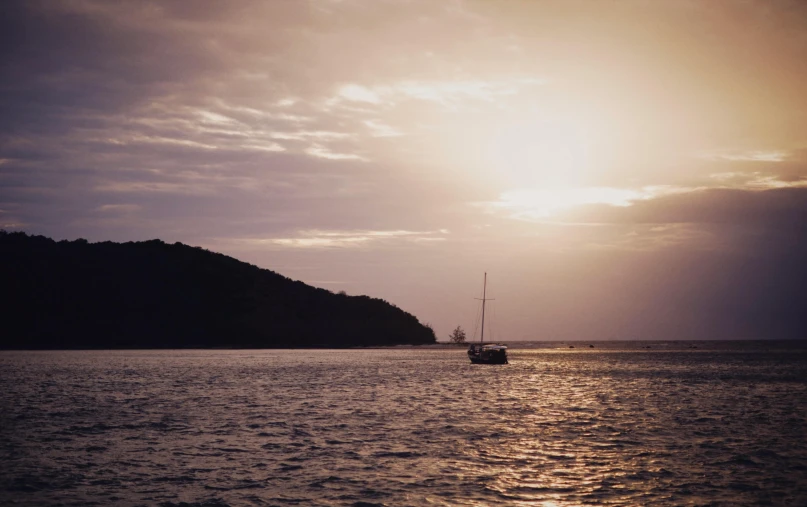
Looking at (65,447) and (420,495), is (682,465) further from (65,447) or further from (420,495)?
(65,447)

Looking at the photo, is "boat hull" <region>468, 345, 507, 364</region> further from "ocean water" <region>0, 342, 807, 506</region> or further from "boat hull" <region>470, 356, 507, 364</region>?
"ocean water" <region>0, 342, 807, 506</region>

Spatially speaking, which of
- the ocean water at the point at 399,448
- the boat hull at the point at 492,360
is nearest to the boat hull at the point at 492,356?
the boat hull at the point at 492,360

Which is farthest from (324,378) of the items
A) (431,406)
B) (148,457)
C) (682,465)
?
(682,465)

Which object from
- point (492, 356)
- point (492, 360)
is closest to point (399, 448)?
point (492, 360)

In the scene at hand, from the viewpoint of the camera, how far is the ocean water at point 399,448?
27.9 metres

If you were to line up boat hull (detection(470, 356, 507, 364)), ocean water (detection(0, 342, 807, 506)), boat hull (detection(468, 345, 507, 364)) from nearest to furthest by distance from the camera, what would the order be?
ocean water (detection(0, 342, 807, 506)), boat hull (detection(470, 356, 507, 364)), boat hull (detection(468, 345, 507, 364))

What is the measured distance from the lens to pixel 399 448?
125ft

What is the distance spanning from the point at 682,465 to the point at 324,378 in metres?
73.3

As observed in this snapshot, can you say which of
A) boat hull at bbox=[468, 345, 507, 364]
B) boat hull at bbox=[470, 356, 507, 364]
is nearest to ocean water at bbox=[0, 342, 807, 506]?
boat hull at bbox=[470, 356, 507, 364]

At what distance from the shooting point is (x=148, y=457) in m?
35.8

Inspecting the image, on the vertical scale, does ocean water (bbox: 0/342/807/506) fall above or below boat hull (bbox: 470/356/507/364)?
above

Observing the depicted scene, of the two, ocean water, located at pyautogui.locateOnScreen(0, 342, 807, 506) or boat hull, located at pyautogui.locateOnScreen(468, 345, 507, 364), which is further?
boat hull, located at pyautogui.locateOnScreen(468, 345, 507, 364)

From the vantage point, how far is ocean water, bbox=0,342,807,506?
1097 inches

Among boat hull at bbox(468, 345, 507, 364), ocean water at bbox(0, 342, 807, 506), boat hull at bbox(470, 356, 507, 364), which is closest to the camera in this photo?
ocean water at bbox(0, 342, 807, 506)
